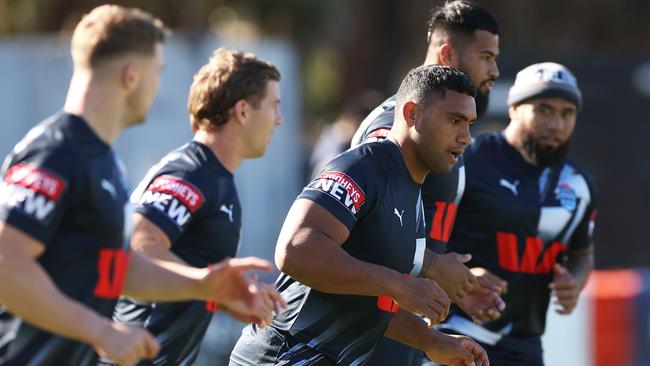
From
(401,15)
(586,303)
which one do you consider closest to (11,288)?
(586,303)

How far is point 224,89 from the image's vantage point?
19.9 feet

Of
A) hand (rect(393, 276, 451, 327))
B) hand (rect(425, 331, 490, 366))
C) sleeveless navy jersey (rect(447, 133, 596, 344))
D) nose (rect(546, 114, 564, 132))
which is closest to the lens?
hand (rect(393, 276, 451, 327))

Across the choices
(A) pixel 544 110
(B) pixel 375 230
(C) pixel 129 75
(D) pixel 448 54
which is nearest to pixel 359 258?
(B) pixel 375 230

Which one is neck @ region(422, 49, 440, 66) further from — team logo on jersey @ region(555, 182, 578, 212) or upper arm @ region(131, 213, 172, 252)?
upper arm @ region(131, 213, 172, 252)

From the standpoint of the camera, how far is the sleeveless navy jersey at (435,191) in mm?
6113

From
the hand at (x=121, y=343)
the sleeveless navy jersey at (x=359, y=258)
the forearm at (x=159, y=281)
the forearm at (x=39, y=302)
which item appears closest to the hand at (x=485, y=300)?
the sleeveless navy jersey at (x=359, y=258)

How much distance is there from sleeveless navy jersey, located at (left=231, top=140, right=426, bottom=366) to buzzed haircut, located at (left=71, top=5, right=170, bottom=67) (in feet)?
3.55

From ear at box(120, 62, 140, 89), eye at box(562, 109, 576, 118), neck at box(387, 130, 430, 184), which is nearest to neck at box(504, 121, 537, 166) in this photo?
eye at box(562, 109, 576, 118)

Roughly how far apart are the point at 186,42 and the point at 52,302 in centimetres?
1212

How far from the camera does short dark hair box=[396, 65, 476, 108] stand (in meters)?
5.46

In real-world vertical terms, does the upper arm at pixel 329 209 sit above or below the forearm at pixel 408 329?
above

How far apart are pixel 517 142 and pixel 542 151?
0.62 feet

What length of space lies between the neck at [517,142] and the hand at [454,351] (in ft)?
6.79

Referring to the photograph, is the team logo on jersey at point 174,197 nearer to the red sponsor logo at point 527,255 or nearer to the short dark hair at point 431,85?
the short dark hair at point 431,85
